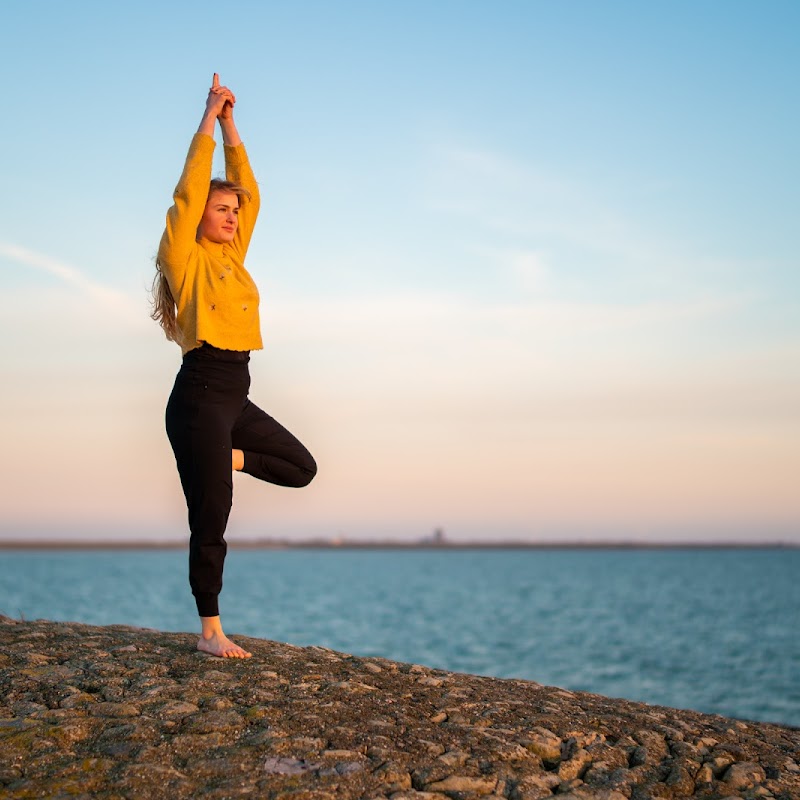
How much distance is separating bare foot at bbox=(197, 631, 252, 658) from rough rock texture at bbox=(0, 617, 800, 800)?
0.09 meters

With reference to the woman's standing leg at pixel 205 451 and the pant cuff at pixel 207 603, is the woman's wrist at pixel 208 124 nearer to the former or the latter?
the woman's standing leg at pixel 205 451

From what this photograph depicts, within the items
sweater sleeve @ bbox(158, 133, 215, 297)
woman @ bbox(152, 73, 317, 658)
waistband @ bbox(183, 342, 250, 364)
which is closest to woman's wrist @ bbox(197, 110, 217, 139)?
woman @ bbox(152, 73, 317, 658)

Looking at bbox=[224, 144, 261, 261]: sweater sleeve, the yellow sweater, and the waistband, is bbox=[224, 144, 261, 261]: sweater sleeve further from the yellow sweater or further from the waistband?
the waistband

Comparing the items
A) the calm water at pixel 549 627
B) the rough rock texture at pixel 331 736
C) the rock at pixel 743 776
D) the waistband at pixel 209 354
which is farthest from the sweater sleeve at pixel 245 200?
the calm water at pixel 549 627

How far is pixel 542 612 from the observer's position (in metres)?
58.1

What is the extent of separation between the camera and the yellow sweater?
21.9 feet

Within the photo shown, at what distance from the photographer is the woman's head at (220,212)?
6.96 m

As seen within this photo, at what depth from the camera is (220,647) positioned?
711 centimetres

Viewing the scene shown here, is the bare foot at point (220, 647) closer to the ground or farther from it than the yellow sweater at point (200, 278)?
closer to the ground

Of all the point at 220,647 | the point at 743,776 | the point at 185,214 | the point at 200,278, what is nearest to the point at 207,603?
the point at 220,647

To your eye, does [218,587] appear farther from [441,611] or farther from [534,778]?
[441,611]

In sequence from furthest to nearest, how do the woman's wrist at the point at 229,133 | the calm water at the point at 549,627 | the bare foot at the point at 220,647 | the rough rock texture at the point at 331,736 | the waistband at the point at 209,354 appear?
the calm water at the point at 549,627 < the woman's wrist at the point at 229,133 < the bare foot at the point at 220,647 < the waistband at the point at 209,354 < the rough rock texture at the point at 331,736

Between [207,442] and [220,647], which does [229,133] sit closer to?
[207,442]

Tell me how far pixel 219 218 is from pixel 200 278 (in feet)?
1.71
